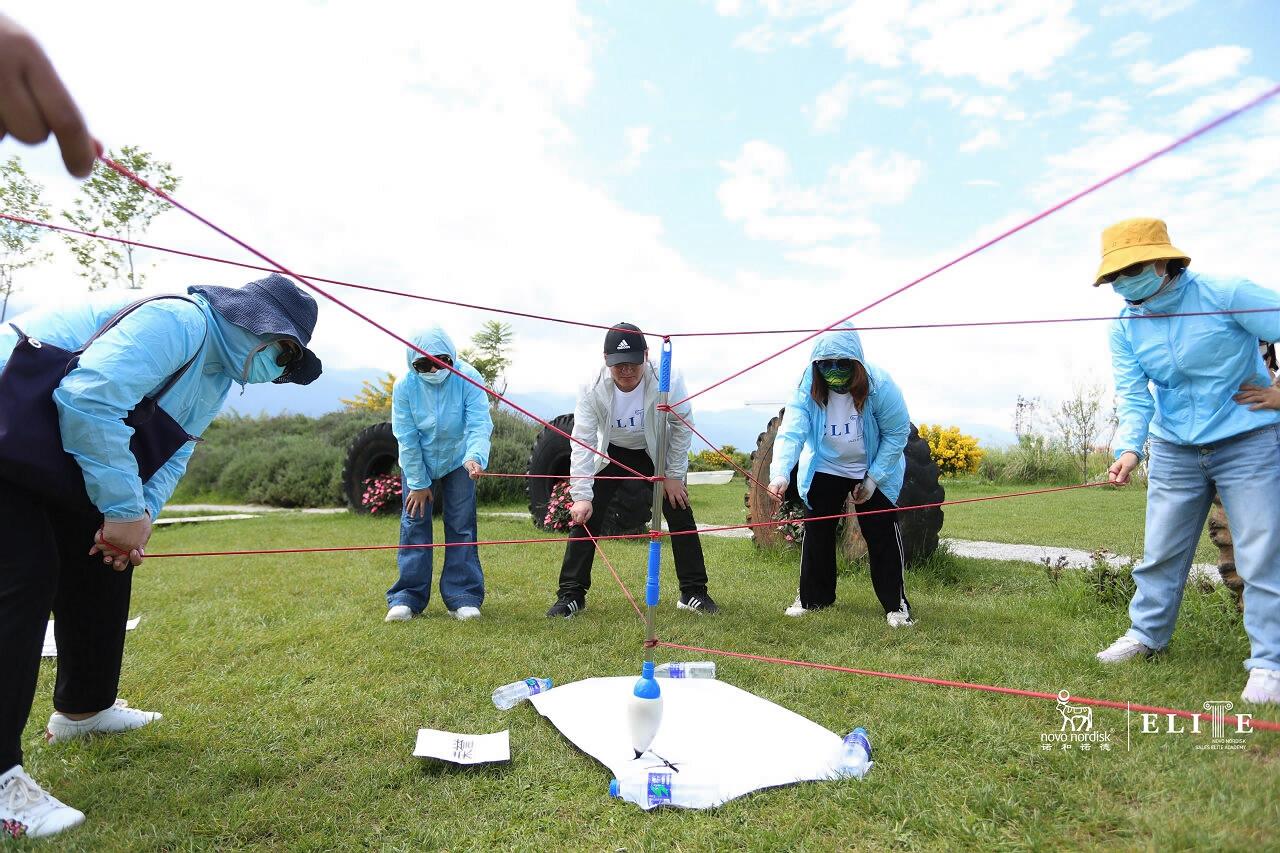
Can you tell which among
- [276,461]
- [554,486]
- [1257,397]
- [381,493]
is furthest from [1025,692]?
[276,461]

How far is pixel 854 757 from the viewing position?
2162 mm

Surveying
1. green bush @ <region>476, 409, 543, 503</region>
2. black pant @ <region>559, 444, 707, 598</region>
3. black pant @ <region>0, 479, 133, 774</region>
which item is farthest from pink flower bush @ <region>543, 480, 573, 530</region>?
black pant @ <region>0, 479, 133, 774</region>

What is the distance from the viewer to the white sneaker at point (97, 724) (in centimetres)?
240

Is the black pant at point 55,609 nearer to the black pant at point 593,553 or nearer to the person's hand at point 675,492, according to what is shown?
the black pant at point 593,553

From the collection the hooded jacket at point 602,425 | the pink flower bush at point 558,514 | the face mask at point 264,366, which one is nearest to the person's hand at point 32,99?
the face mask at point 264,366

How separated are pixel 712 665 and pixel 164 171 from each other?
46.4 ft

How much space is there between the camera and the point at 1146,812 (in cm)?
172

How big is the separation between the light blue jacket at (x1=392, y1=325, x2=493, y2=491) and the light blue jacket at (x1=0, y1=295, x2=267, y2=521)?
1.84 m

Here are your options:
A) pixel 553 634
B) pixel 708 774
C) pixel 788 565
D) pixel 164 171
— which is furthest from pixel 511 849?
pixel 164 171

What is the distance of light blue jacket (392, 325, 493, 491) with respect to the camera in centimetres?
403

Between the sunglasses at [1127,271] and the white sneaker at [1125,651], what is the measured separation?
1.49 m

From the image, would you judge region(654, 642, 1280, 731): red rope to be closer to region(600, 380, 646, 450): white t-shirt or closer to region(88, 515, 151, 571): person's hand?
region(600, 380, 646, 450): white t-shirt

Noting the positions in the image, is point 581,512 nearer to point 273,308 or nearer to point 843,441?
point 843,441

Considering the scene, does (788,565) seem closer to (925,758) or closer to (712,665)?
(712,665)
